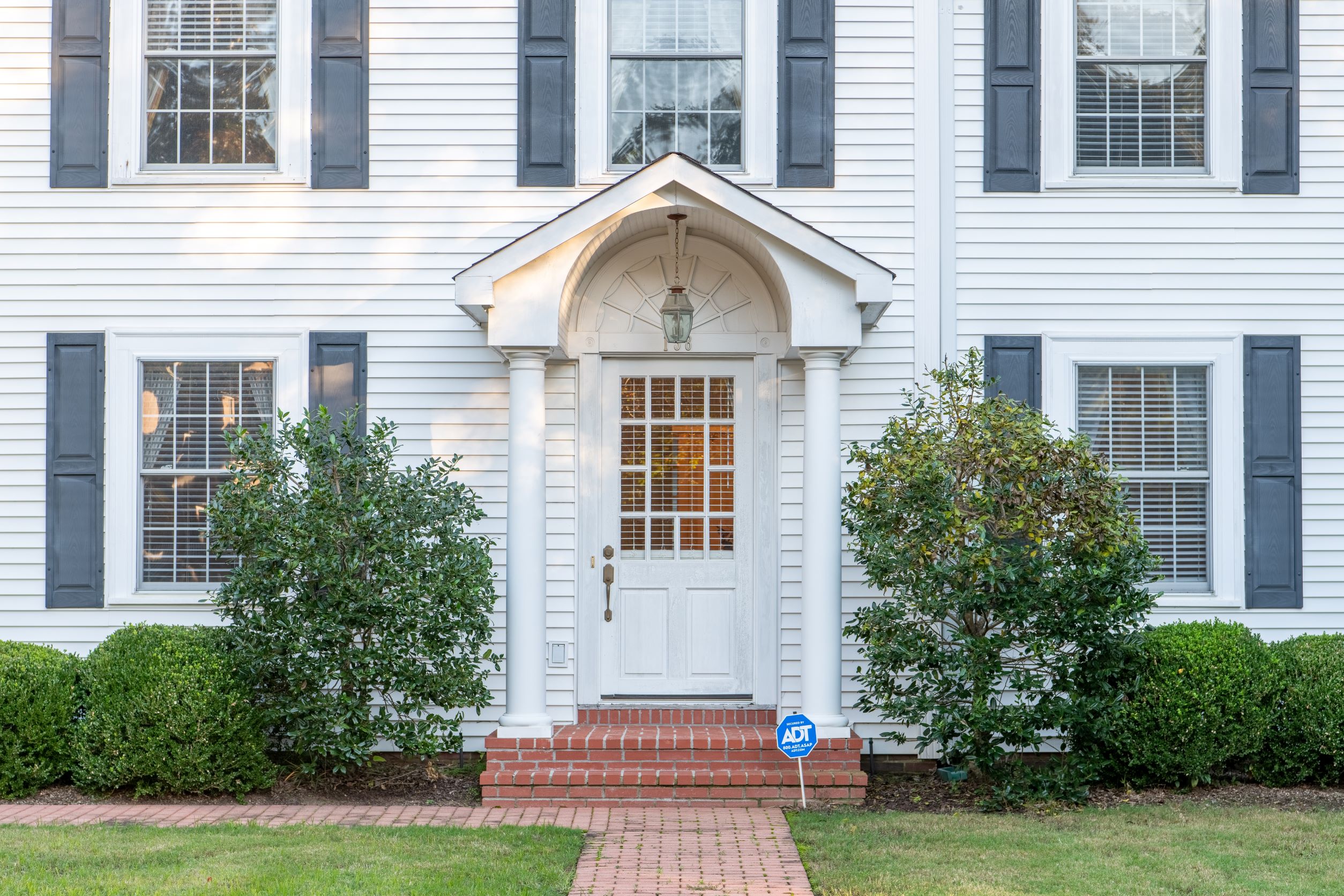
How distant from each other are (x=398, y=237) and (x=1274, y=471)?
600cm

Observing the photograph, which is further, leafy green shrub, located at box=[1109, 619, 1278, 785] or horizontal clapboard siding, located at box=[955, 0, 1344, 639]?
horizontal clapboard siding, located at box=[955, 0, 1344, 639]

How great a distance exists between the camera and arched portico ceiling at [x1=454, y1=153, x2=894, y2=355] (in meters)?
6.93

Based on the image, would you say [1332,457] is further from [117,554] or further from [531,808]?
[117,554]

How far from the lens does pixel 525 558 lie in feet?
23.3

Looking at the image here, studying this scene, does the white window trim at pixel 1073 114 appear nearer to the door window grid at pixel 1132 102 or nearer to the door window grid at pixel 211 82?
the door window grid at pixel 1132 102

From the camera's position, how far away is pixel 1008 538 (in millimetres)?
6945

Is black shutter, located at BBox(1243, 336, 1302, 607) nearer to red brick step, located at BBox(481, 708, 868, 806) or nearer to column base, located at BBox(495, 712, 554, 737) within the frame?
red brick step, located at BBox(481, 708, 868, 806)

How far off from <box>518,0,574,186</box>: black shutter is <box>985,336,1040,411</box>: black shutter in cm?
301

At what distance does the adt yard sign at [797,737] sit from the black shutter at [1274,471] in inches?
134

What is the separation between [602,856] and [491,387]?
331cm

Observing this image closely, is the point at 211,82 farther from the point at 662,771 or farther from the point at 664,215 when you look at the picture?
the point at 662,771

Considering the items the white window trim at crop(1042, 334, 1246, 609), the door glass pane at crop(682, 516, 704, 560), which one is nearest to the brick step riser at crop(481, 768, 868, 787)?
the door glass pane at crop(682, 516, 704, 560)

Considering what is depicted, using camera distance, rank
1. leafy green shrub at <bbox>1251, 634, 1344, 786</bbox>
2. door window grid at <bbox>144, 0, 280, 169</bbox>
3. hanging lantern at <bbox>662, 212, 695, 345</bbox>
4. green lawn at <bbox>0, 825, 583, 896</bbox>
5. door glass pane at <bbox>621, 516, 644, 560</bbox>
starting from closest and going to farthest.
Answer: green lawn at <bbox>0, 825, 583, 896</bbox> → leafy green shrub at <bbox>1251, 634, 1344, 786</bbox> → hanging lantern at <bbox>662, 212, 695, 345</bbox> → door glass pane at <bbox>621, 516, 644, 560</bbox> → door window grid at <bbox>144, 0, 280, 169</bbox>

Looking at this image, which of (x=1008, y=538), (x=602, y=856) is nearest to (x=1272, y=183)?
(x=1008, y=538)
